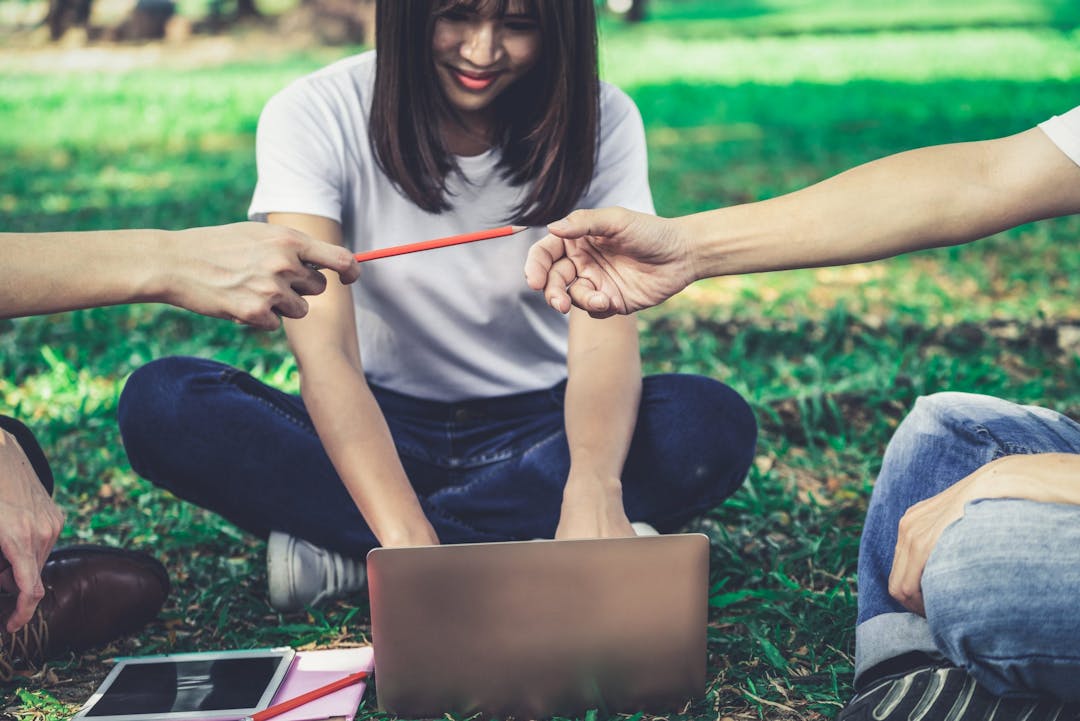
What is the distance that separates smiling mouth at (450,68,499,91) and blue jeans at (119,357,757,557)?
62cm

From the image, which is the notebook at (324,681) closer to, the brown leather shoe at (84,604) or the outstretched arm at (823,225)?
the brown leather shoe at (84,604)

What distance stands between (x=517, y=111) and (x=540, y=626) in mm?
998

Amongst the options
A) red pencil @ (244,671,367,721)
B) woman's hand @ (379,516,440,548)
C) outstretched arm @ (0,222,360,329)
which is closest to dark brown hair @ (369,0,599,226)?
outstretched arm @ (0,222,360,329)

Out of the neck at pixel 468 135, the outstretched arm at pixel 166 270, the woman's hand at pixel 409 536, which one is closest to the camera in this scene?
the outstretched arm at pixel 166 270

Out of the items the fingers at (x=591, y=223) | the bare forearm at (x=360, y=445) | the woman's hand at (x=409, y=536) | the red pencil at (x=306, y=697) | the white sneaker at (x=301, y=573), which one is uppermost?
the fingers at (x=591, y=223)

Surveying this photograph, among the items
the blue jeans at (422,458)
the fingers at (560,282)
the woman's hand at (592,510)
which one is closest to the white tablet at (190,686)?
the blue jeans at (422,458)

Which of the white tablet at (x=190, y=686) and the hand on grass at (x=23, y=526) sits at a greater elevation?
the hand on grass at (x=23, y=526)

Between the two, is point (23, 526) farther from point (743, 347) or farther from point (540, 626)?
point (743, 347)

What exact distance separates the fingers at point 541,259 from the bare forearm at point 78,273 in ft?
1.75

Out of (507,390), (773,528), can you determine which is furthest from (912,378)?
(507,390)

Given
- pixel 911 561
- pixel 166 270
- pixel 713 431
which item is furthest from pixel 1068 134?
pixel 166 270

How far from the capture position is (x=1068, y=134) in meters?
1.73

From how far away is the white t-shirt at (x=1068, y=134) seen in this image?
68.0 inches

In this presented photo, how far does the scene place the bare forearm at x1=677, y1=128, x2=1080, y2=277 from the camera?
5.84 ft
